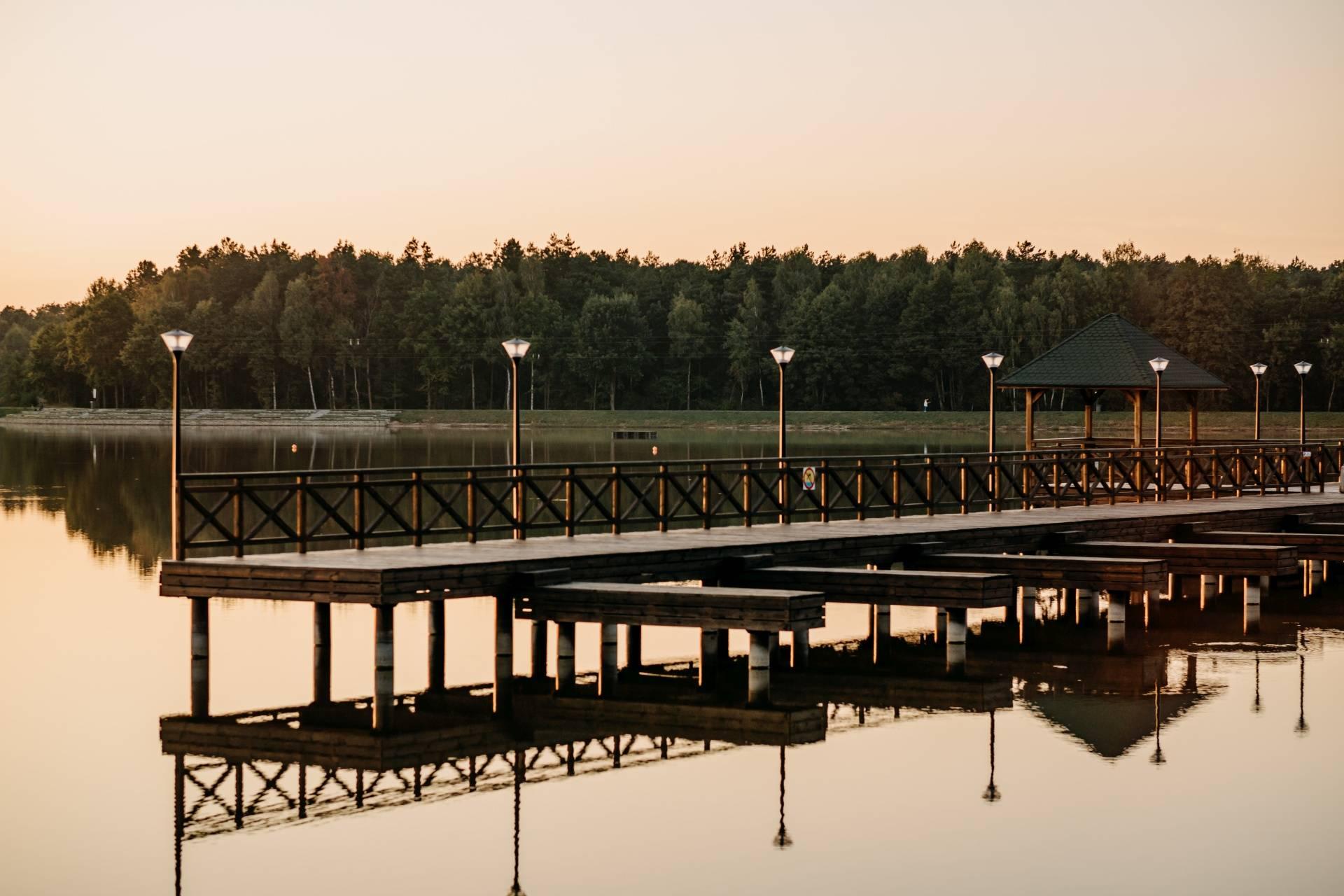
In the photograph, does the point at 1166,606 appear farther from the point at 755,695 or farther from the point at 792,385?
the point at 792,385

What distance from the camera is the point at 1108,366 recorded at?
3459cm

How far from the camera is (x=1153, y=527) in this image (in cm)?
2478

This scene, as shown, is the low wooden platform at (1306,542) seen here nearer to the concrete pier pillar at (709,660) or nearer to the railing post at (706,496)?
the railing post at (706,496)

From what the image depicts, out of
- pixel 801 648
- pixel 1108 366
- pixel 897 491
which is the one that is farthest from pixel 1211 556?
pixel 1108 366

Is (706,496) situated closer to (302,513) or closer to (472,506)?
(472,506)

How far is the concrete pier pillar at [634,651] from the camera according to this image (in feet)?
61.0

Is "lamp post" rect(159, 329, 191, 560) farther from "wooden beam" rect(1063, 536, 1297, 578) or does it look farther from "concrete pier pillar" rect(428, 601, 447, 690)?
"wooden beam" rect(1063, 536, 1297, 578)

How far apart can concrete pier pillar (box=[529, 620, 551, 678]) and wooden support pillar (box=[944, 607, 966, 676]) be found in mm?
4031

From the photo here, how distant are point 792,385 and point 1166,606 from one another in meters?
79.1

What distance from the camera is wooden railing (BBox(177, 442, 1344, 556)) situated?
18.3 m

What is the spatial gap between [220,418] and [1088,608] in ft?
308

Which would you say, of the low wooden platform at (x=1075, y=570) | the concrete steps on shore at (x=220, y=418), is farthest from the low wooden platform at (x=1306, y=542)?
the concrete steps on shore at (x=220, y=418)

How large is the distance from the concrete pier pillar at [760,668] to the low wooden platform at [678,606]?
0.21 meters

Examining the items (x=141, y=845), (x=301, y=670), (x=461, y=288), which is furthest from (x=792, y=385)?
(x=141, y=845)
